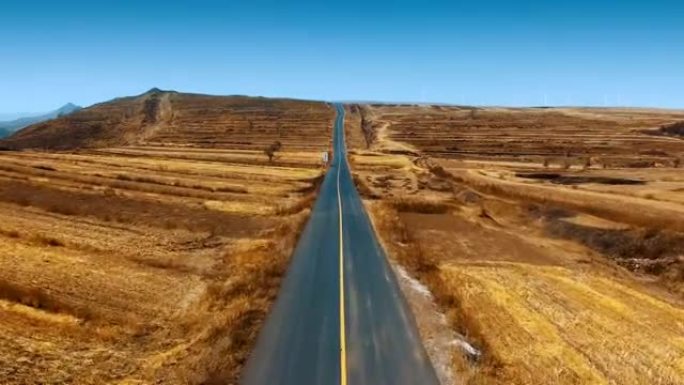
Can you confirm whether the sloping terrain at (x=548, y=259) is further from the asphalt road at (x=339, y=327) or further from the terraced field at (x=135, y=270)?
the terraced field at (x=135, y=270)

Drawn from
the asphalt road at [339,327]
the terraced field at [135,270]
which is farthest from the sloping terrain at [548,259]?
the terraced field at [135,270]

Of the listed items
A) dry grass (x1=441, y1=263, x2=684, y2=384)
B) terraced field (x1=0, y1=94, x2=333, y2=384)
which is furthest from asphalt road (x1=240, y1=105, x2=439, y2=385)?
dry grass (x1=441, y1=263, x2=684, y2=384)

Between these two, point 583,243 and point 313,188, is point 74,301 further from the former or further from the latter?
point 313,188

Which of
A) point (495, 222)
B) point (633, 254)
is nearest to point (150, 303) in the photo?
point (633, 254)

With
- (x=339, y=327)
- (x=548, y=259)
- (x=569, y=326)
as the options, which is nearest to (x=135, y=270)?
(x=339, y=327)

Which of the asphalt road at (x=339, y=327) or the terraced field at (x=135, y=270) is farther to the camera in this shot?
the terraced field at (x=135, y=270)

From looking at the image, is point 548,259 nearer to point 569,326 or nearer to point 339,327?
point 569,326
